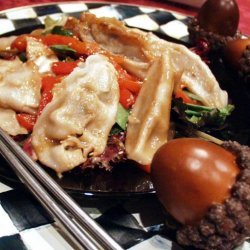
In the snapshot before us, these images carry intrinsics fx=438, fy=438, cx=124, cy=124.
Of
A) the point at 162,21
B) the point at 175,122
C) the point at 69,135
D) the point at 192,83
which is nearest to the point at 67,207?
the point at 69,135

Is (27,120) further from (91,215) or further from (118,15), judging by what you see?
(118,15)

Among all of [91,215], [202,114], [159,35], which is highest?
[159,35]

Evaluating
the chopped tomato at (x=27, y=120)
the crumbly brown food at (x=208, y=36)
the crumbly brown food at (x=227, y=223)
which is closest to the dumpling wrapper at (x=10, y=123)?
the chopped tomato at (x=27, y=120)

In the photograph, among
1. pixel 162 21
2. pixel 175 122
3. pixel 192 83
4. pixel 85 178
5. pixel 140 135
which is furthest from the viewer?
pixel 162 21

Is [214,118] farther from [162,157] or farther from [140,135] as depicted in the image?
[162,157]

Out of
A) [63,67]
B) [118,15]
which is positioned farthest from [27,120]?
[118,15]

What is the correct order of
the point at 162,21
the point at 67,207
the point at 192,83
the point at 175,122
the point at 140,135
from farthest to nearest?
the point at 162,21
the point at 192,83
the point at 175,122
the point at 140,135
the point at 67,207

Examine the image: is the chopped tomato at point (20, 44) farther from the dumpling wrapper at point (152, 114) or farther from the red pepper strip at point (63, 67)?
the dumpling wrapper at point (152, 114)
